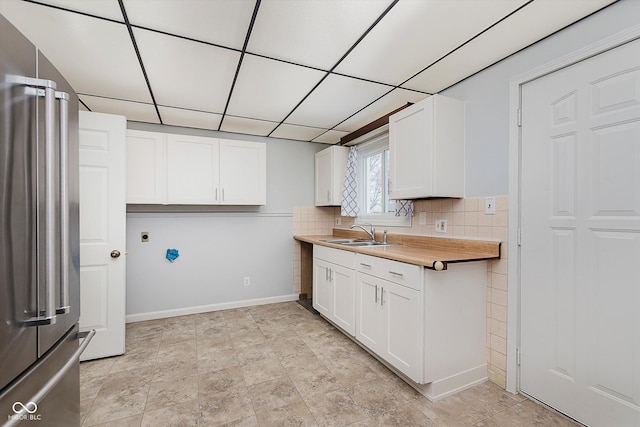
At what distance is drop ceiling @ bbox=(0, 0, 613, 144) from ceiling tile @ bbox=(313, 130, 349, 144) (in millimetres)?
920

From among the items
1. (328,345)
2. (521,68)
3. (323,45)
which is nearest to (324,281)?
(328,345)

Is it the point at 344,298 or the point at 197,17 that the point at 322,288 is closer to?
the point at 344,298

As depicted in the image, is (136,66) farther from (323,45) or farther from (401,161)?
(401,161)

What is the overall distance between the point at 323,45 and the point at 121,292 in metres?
2.52

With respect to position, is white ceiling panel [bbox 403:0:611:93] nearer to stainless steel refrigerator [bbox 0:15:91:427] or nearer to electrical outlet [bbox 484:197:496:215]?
electrical outlet [bbox 484:197:496:215]

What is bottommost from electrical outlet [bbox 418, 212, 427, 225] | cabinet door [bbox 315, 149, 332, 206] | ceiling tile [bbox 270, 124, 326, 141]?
electrical outlet [bbox 418, 212, 427, 225]

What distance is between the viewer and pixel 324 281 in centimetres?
317

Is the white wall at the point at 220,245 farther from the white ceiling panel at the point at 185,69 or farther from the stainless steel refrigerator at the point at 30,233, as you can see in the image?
the stainless steel refrigerator at the point at 30,233

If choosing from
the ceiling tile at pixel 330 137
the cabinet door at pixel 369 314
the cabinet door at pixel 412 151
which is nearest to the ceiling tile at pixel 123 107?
the ceiling tile at pixel 330 137

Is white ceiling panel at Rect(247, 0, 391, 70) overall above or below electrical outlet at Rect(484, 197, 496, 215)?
above

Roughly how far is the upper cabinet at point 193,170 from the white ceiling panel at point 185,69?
56 cm

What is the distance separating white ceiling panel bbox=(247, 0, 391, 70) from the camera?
1509 millimetres

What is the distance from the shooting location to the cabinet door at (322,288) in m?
3.06

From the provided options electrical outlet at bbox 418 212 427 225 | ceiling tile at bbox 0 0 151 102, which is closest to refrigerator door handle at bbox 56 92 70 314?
ceiling tile at bbox 0 0 151 102
